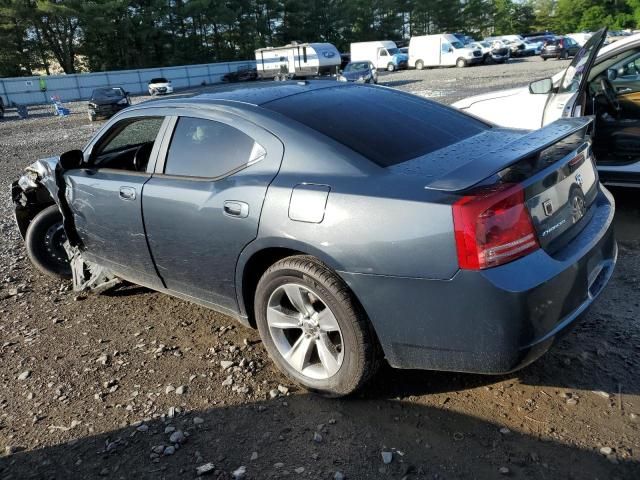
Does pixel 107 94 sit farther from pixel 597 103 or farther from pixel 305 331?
pixel 305 331

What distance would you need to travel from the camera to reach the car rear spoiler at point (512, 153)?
2320mm

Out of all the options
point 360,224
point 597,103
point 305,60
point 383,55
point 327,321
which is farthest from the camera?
point 383,55

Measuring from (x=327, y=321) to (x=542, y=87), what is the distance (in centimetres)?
381

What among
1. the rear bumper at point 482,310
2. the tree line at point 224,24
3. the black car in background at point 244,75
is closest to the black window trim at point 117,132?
the rear bumper at point 482,310

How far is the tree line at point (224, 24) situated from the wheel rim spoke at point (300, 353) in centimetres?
5394

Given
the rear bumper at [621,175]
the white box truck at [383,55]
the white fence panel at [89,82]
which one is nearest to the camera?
the rear bumper at [621,175]

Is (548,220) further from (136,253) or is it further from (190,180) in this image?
(136,253)

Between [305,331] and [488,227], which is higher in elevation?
[488,227]

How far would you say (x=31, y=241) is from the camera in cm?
489

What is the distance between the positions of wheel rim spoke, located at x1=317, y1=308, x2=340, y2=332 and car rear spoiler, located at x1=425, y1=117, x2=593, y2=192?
0.82 metres

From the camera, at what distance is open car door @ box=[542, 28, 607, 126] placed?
4672mm

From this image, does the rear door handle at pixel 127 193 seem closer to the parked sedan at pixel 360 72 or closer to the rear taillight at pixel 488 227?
the rear taillight at pixel 488 227

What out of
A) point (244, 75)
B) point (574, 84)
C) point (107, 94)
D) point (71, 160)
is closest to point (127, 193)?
point (71, 160)

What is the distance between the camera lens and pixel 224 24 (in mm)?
61812
